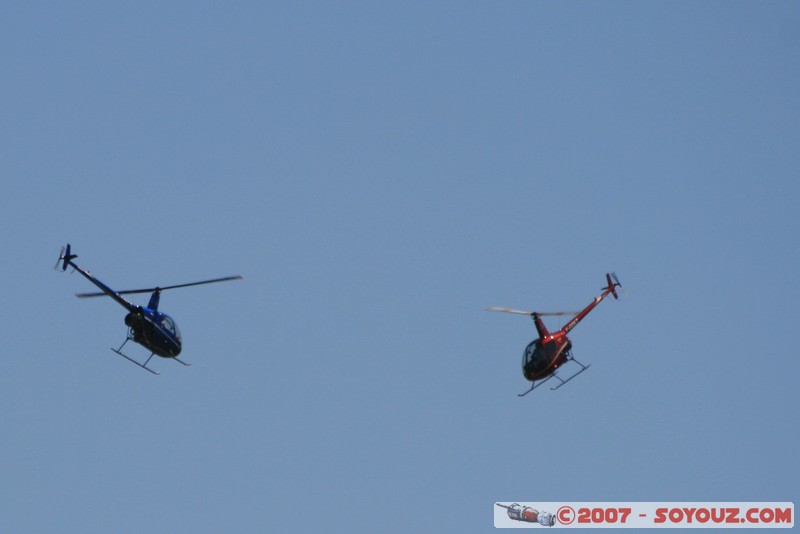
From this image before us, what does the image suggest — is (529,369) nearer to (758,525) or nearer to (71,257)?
(758,525)

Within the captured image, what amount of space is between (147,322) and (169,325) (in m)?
0.97

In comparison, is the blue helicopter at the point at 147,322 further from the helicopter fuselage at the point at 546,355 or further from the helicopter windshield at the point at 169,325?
the helicopter fuselage at the point at 546,355

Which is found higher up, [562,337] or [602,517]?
[562,337]

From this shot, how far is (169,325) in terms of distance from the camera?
44.8 meters

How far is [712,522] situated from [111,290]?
1511 cm

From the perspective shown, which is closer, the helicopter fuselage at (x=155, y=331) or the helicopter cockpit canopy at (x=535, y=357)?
the helicopter fuselage at (x=155, y=331)

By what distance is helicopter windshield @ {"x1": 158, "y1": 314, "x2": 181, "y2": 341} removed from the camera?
44537 millimetres

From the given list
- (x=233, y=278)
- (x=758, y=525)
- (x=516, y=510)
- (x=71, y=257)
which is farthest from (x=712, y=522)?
(x=71, y=257)

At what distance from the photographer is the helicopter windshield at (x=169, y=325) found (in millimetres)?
44537

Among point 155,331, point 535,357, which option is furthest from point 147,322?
point 535,357

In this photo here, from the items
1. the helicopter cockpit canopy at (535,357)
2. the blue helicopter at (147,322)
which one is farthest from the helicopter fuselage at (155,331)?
the helicopter cockpit canopy at (535,357)

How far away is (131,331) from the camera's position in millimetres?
44062

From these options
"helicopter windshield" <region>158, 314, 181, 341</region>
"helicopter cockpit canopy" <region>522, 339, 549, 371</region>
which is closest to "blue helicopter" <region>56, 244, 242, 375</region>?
"helicopter windshield" <region>158, 314, 181, 341</region>

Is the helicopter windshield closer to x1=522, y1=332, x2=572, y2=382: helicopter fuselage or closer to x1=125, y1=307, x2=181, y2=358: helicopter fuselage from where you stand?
x1=125, y1=307, x2=181, y2=358: helicopter fuselage
